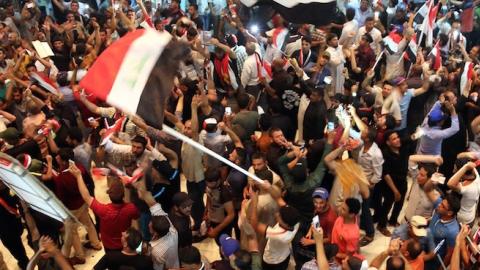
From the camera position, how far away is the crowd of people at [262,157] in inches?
180

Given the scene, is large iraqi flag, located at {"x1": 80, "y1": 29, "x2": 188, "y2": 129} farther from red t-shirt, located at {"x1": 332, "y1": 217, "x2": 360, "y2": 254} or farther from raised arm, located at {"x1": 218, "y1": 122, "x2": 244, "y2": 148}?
raised arm, located at {"x1": 218, "y1": 122, "x2": 244, "y2": 148}

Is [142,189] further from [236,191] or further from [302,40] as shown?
[302,40]

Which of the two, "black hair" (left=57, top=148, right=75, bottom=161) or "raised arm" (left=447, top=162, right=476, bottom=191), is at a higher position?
"black hair" (left=57, top=148, right=75, bottom=161)

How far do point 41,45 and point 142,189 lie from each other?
13.2 ft

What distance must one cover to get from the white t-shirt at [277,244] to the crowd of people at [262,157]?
0.05ft

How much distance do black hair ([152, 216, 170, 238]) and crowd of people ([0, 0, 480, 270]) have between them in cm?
4

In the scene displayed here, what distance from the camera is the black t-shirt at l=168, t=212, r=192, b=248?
15.4ft

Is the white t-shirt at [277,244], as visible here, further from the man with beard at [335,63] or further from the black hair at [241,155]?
the man with beard at [335,63]

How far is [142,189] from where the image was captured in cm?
499

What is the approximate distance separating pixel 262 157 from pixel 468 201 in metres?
1.99

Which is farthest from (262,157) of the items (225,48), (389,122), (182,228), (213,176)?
(225,48)

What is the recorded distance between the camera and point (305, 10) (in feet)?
28.3

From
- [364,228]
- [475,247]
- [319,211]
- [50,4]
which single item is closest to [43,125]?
[319,211]

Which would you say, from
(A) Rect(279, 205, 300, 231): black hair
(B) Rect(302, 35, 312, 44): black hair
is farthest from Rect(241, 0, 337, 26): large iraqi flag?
(A) Rect(279, 205, 300, 231): black hair
